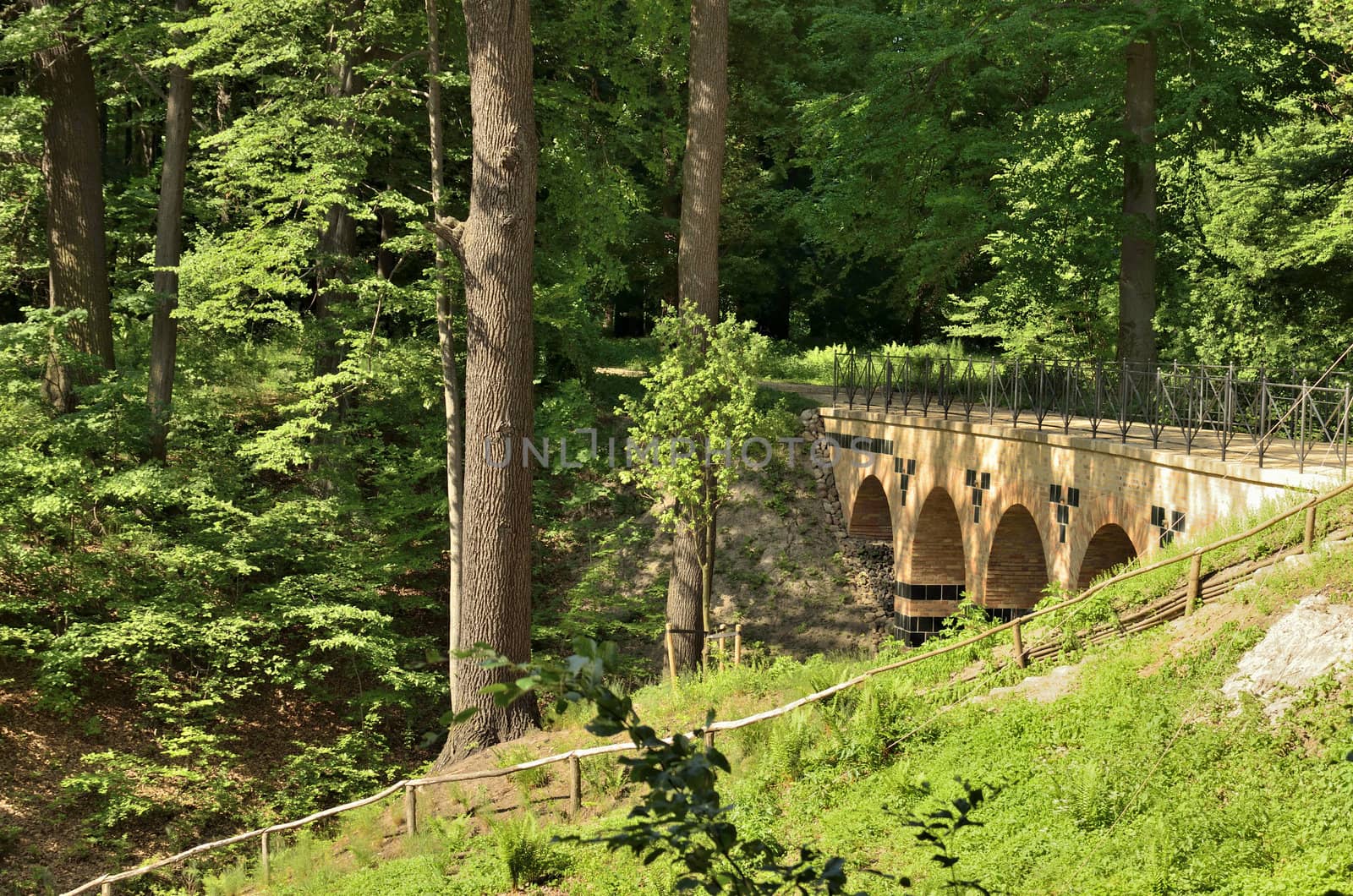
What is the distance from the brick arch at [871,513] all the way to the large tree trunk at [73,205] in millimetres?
13735

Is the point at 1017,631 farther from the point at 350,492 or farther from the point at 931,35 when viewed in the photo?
the point at 931,35

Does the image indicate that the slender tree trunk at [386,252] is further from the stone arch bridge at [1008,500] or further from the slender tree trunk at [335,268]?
the stone arch bridge at [1008,500]

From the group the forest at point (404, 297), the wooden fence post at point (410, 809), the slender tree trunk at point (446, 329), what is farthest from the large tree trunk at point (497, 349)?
the slender tree trunk at point (446, 329)

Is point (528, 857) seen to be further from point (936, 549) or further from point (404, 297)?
point (936, 549)

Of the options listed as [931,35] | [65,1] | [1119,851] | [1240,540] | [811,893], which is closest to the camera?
[811,893]

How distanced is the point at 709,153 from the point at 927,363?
7154 mm

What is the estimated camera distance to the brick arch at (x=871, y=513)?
2348cm

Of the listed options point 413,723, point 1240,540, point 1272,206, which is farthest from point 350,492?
point 1272,206

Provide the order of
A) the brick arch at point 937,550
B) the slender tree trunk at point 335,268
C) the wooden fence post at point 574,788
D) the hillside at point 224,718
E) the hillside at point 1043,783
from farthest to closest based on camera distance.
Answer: the brick arch at point 937,550, the slender tree trunk at point 335,268, the hillside at point 224,718, the wooden fence post at point 574,788, the hillside at point 1043,783

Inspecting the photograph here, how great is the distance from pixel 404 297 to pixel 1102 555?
10.5 m

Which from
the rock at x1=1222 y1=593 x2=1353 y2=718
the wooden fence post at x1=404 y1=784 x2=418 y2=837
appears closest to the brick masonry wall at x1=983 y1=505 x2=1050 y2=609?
the rock at x1=1222 y1=593 x2=1353 y2=718

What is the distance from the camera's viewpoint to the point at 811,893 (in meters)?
3.29

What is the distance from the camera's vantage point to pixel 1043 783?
7.76m

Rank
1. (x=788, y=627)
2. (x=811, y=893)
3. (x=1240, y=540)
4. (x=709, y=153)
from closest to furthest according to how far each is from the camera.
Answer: (x=811, y=893)
(x=1240, y=540)
(x=709, y=153)
(x=788, y=627)
